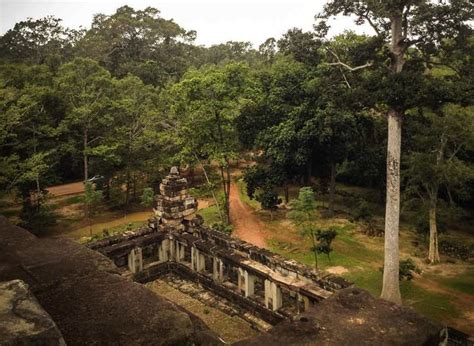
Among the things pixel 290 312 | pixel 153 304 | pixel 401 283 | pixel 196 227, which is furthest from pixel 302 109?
pixel 153 304

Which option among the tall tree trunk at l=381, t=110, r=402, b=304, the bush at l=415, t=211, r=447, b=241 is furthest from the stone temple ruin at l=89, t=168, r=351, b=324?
the bush at l=415, t=211, r=447, b=241

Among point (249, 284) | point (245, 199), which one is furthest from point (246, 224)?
point (249, 284)

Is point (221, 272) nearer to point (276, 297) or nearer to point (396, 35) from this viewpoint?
point (276, 297)

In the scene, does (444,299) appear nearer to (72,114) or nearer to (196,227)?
(196,227)

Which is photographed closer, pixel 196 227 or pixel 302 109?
pixel 196 227

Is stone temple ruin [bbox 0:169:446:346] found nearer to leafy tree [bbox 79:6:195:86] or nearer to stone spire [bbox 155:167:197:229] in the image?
stone spire [bbox 155:167:197:229]

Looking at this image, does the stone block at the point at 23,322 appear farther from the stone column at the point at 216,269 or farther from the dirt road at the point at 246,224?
the dirt road at the point at 246,224

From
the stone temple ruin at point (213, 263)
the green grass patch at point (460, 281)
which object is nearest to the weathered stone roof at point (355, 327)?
the stone temple ruin at point (213, 263)
